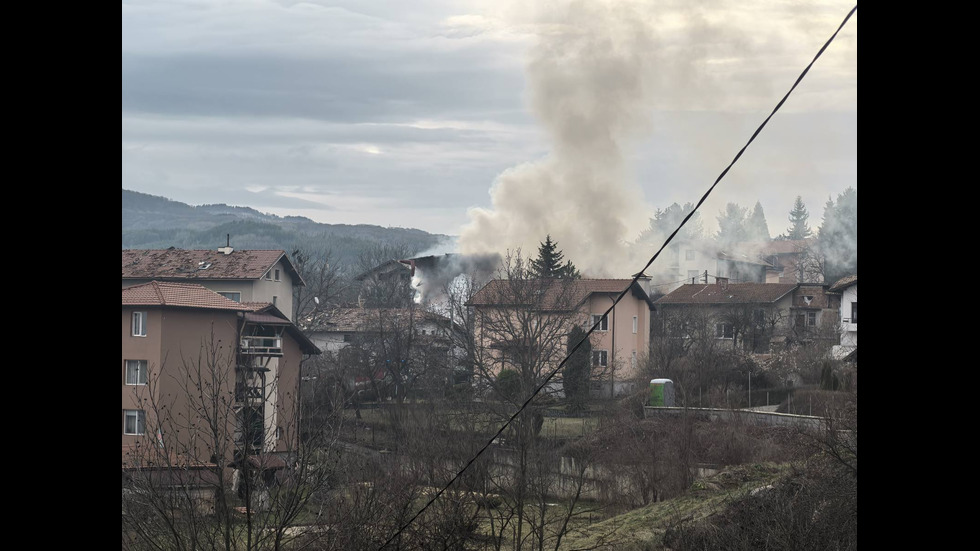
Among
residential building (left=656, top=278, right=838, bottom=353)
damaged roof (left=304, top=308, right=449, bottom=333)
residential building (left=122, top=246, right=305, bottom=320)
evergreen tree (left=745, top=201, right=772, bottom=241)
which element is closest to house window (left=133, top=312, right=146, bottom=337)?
residential building (left=122, top=246, right=305, bottom=320)

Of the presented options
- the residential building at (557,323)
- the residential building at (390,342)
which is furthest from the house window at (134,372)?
the residential building at (557,323)

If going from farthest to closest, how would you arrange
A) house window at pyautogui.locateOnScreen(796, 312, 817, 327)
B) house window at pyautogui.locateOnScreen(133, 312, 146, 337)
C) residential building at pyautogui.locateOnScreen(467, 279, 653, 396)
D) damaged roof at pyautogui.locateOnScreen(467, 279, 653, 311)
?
house window at pyautogui.locateOnScreen(796, 312, 817, 327)
damaged roof at pyautogui.locateOnScreen(467, 279, 653, 311)
residential building at pyautogui.locateOnScreen(467, 279, 653, 396)
house window at pyautogui.locateOnScreen(133, 312, 146, 337)

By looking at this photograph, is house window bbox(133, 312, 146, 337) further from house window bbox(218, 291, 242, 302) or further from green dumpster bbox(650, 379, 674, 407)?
green dumpster bbox(650, 379, 674, 407)

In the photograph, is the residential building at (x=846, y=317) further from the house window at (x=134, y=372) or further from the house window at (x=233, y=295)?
the house window at (x=134, y=372)

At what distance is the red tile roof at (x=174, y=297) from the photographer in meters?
27.9

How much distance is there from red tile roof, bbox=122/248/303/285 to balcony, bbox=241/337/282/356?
7106mm

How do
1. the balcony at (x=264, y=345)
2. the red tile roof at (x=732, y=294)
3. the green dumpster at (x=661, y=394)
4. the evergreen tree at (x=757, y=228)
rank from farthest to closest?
the evergreen tree at (x=757, y=228) → the red tile roof at (x=732, y=294) → the balcony at (x=264, y=345) → the green dumpster at (x=661, y=394)

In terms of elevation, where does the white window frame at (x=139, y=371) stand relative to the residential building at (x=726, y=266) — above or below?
below

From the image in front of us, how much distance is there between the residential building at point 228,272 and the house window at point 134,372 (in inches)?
280

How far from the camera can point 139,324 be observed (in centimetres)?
2802

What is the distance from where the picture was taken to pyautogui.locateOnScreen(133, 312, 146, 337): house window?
27.9 metres
